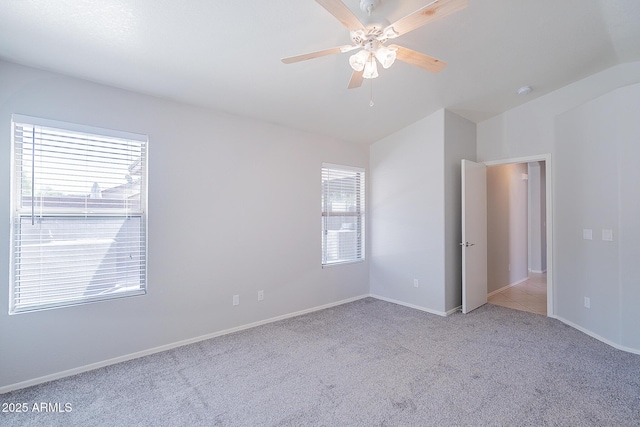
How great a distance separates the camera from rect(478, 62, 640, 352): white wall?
2.94m

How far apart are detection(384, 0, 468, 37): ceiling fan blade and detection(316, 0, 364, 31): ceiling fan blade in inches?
8.4

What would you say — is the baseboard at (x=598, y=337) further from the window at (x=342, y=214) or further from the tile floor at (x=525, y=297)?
the window at (x=342, y=214)

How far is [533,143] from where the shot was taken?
404cm

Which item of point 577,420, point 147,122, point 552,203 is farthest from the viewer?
point 552,203

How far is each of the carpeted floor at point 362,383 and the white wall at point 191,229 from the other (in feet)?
0.88

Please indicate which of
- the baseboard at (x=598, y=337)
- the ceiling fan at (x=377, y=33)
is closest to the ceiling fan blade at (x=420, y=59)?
the ceiling fan at (x=377, y=33)

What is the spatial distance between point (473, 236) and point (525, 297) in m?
1.64

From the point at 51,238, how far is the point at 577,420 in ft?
13.3

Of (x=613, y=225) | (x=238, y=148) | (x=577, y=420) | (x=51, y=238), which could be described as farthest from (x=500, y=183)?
(x=51, y=238)

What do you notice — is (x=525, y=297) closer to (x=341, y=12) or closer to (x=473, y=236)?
(x=473, y=236)

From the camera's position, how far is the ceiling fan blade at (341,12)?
151cm

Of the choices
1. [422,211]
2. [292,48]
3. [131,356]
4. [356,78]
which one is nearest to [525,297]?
[422,211]

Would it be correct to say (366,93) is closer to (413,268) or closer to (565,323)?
(413,268)

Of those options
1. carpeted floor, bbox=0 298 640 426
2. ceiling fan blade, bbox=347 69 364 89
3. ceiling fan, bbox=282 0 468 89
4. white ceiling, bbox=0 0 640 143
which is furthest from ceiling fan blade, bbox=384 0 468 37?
carpeted floor, bbox=0 298 640 426
